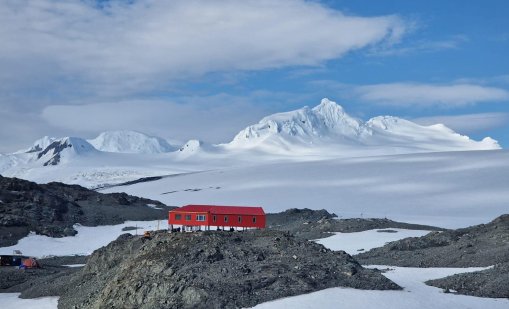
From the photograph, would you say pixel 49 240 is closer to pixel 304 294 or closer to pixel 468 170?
pixel 304 294

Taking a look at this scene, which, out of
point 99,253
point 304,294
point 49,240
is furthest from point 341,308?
point 49,240

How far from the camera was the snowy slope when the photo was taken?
347 ft

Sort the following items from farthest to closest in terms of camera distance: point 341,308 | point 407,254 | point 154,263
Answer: point 407,254
point 154,263
point 341,308

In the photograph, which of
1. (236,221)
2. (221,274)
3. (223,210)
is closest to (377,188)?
(236,221)

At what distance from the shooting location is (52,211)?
3787 inches

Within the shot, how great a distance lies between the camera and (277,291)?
98.0 feet

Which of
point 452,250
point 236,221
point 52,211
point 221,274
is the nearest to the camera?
point 221,274

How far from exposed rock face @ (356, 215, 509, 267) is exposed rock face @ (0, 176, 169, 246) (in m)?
48.2

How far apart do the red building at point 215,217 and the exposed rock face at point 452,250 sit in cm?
943

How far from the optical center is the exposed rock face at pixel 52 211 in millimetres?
83375

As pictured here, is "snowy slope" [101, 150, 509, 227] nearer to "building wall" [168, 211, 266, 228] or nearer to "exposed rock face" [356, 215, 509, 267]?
"exposed rock face" [356, 215, 509, 267]

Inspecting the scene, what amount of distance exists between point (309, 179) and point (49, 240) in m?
89.7

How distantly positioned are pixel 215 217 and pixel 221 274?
17.4 meters

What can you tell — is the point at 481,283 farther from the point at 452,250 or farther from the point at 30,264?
the point at 30,264
